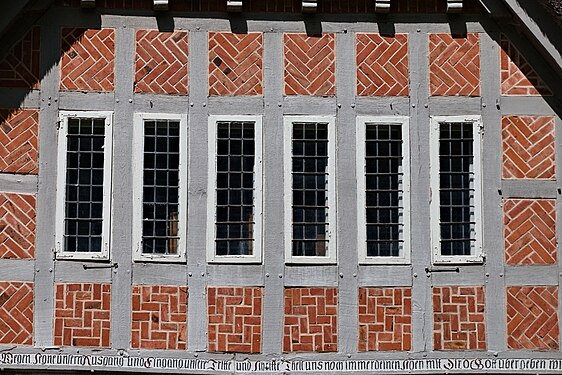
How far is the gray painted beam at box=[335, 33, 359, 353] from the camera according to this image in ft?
50.1

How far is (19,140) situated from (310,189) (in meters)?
3.22

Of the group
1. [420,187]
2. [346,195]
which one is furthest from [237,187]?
[420,187]

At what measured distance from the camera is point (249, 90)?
617 inches

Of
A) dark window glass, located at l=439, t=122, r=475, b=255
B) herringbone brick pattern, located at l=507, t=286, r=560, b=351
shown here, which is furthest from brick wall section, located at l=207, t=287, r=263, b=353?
herringbone brick pattern, located at l=507, t=286, r=560, b=351

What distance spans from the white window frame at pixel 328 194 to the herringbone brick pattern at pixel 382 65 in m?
0.58

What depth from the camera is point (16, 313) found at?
15141mm

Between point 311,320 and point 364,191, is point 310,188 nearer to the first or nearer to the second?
point 364,191

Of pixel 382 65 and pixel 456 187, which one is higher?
pixel 382 65

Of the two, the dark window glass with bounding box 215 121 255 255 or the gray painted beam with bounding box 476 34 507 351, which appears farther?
the dark window glass with bounding box 215 121 255 255

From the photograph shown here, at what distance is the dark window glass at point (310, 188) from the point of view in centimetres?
1549

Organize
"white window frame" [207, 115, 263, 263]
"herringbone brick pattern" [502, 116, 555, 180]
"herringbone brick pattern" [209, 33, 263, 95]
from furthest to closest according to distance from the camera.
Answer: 1. "herringbone brick pattern" [209, 33, 263, 95]
2. "herringbone brick pattern" [502, 116, 555, 180]
3. "white window frame" [207, 115, 263, 263]

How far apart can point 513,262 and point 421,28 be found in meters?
2.80

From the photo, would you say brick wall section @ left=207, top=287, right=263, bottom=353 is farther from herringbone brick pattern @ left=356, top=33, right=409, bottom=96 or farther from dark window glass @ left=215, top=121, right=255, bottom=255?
herringbone brick pattern @ left=356, top=33, right=409, bottom=96

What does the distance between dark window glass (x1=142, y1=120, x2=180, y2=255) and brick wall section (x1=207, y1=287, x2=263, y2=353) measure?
731 millimetres
